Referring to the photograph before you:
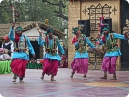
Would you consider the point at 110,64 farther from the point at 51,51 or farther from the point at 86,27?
the point at 86,27

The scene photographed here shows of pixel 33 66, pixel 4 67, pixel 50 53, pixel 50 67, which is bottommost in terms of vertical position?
pixel 33 66

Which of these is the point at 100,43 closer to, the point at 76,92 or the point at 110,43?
the point at 110,43

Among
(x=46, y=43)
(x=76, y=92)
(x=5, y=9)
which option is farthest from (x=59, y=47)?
(x=5, y=9)

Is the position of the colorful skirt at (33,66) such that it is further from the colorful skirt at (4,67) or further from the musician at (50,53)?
the musician at (50,53)

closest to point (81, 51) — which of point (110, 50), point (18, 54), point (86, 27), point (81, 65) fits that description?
point (81, 65)

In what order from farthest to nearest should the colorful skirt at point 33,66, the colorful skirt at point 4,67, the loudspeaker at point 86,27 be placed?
the colorful skirt at point 33,66
the loudspeaker at point 86,27
the colorful skirt at point 4,67

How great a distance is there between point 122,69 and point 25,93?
30.0ft

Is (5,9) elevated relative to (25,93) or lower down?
elevated

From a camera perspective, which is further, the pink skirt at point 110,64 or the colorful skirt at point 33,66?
the colorful skirt at point 33,66

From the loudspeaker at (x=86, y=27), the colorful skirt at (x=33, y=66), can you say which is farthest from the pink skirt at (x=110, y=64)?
the colorful skirt at (x=33, y=66)

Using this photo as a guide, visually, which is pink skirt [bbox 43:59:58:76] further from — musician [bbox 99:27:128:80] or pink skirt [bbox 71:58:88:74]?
musician [bbox 99:27:128:80]

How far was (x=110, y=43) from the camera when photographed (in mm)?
10266

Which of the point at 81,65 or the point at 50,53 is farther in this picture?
the point at 81,65

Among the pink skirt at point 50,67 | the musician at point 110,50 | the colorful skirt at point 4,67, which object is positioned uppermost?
the musician at point 110,50
